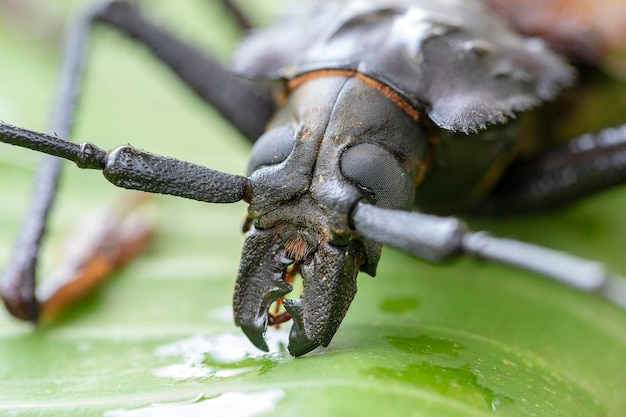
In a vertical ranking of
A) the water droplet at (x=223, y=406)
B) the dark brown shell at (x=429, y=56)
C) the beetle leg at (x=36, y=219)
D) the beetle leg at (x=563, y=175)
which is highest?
the dark brown shell at (x=429, y=56)

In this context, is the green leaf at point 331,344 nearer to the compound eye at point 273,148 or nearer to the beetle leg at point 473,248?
the beetle leg at point 473,248

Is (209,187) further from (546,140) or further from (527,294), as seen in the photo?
(546,140)

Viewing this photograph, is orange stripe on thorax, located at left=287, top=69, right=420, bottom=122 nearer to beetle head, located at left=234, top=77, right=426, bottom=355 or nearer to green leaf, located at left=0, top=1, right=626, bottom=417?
beetle head, located at left=234, top=77, right=426, bottom=355

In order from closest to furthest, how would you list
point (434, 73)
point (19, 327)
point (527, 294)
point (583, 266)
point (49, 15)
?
point (583, 266), point (434, 73), point (19, 327), point (527, 294), point (49, 15)

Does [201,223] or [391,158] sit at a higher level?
[391,158]

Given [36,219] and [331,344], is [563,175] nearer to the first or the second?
[331,344]

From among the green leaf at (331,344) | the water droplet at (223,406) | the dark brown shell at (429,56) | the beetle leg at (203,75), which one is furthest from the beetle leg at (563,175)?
the water droplet at (223,406)

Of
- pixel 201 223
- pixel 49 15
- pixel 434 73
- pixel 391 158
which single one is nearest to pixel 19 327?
pixel 201 223
